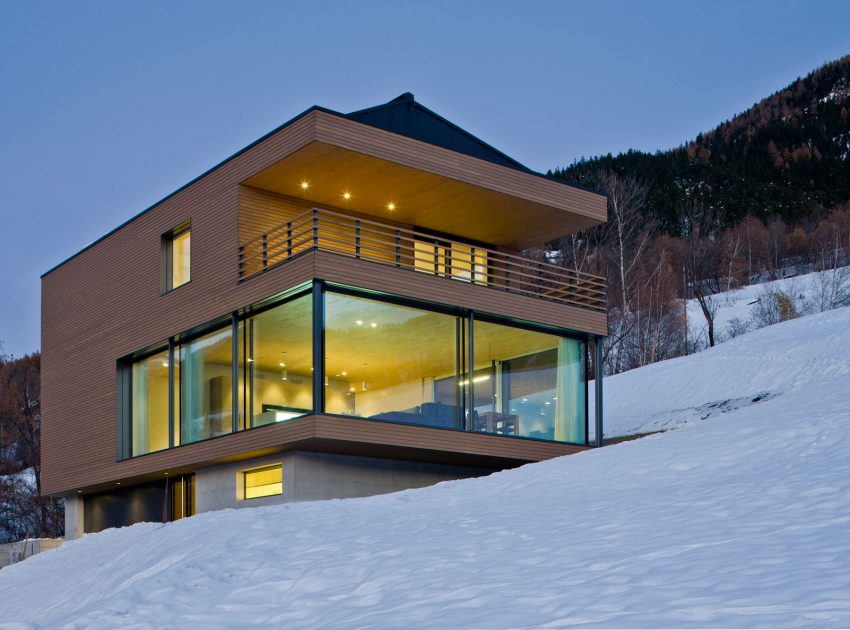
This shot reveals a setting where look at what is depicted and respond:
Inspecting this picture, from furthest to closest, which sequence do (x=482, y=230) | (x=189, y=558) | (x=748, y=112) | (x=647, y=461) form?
(x=748, y=112) → (x=482, y=230) → (x=647, y=461) → (x=189, y=558)

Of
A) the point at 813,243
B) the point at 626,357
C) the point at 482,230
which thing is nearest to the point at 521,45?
the point at 813,243

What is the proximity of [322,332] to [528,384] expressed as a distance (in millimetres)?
4715

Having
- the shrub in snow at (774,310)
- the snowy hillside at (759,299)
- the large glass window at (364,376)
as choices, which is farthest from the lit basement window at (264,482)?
the shrub in snow at (774,310)

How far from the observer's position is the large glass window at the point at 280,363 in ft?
53.3

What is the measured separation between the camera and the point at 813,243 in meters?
62.3

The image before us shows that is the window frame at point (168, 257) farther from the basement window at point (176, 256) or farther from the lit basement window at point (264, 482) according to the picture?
the lit basement window at point (264, 482)

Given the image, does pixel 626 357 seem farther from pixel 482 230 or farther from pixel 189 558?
pixel 189 558

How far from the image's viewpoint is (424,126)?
19.3 m

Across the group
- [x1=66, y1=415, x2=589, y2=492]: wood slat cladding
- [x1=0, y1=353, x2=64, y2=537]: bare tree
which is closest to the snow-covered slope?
[x1=66, y1=415, x2=589, y2=492]: wood slat cladding

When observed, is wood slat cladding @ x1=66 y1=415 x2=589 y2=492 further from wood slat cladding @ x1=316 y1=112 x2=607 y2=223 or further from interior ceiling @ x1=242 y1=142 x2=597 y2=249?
wood slat cladding @ x1=316 y1=112 x2=607 y2=223

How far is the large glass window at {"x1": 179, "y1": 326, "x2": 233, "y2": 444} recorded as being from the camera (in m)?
17.7

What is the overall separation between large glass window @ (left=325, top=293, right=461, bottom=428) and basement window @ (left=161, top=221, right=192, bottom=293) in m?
4.30

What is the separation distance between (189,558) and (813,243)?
59.6 m

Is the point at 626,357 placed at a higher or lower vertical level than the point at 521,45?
lower
